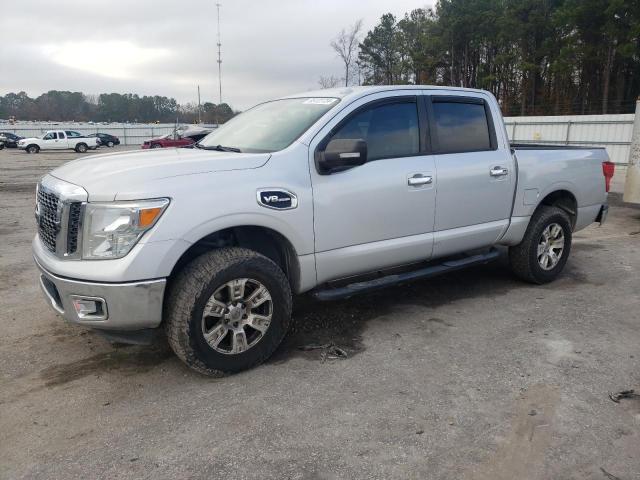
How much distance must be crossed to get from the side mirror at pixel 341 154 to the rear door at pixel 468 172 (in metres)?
1.02

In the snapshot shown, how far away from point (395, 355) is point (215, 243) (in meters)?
1.53

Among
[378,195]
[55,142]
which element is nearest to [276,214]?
[378,195]

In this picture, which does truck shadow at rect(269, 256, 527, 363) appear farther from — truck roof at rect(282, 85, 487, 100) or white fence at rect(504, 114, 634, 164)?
white fence at rect(504, 114, 634, 164)

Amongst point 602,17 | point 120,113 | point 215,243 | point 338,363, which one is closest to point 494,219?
point 338,363

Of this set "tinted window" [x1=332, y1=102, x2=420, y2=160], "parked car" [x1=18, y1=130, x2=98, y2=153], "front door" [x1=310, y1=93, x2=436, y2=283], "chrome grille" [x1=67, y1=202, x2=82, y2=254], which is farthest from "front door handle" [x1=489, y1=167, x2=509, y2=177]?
"parked car" [x1=18, y1=130, x2=98, y2=153]

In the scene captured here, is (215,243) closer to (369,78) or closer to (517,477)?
(517,477)

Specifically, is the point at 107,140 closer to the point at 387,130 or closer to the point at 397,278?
the point at 387,130

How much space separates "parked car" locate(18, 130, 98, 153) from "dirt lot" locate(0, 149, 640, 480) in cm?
3918

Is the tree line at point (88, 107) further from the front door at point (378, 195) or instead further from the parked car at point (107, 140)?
the front door at point (378, 195)


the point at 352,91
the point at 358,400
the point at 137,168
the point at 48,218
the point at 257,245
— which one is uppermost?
the point at 352,91

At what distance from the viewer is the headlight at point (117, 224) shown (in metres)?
3.09

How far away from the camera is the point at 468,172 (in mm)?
4641

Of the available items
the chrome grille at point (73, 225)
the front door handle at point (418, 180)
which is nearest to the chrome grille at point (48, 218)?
the chrome grille at point (73, 225)

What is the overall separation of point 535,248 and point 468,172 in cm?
135
